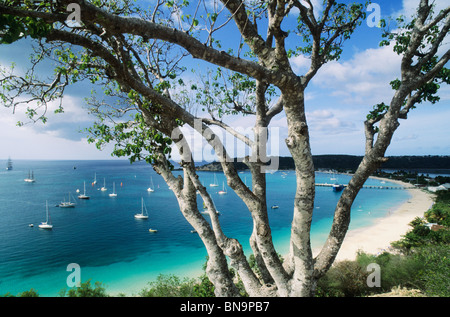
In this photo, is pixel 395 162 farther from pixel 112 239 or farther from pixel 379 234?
pixel 112 239

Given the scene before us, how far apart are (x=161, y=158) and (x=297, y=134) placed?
297cm

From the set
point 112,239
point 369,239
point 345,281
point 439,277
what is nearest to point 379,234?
point 369,239

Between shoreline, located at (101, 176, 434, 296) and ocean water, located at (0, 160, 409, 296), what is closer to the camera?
shoreline, located at (101, 176, 434, 296)

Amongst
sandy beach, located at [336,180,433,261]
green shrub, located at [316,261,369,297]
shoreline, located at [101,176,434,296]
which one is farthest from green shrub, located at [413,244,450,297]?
sandy beach, located at [336,180,433,261]

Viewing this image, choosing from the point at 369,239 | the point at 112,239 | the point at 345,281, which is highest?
the point at 345,281

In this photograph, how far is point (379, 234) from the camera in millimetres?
33906

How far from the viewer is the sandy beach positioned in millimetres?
27567

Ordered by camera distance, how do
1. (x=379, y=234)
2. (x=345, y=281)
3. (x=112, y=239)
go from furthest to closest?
(x=112, y=239) → (x=379, y=234) → (x=345, y=281)

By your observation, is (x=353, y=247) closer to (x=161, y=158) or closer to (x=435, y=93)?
(x=435, y=93)

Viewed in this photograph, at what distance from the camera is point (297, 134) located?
3.63 metres

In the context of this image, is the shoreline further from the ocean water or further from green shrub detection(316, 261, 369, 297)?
green shrub detection(316, 261, 369, 297)

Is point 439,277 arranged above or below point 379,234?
above

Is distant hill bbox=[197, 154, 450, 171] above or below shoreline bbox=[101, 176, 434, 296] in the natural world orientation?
above

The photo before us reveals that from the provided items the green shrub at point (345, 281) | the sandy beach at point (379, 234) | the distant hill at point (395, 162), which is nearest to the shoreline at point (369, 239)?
the sandy beach at point (379, 234)
